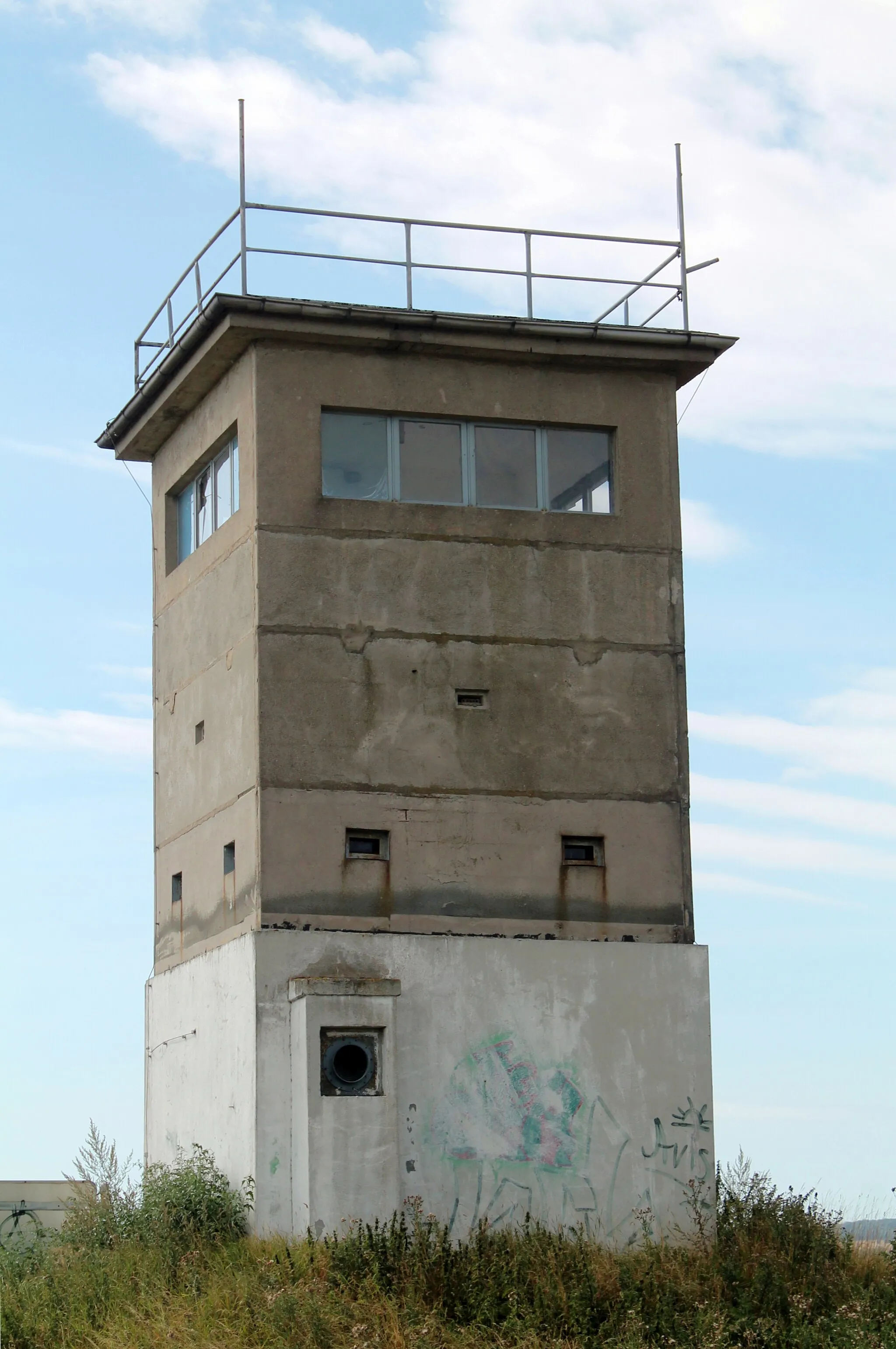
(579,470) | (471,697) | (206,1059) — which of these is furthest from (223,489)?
(206,1059)

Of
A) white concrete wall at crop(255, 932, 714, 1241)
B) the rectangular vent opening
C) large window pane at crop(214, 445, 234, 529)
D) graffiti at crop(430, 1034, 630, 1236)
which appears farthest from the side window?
graffiti at crop(430, 1034, 630, 1236)

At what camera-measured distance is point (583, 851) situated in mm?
20750

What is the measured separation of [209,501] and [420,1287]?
9.51 m

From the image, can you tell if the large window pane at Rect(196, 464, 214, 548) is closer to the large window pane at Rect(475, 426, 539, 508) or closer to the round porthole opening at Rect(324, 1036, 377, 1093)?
the large window pane at Rect(475, 426, 539, 508)

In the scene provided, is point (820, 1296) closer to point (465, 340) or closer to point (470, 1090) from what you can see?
point (470, 1090)

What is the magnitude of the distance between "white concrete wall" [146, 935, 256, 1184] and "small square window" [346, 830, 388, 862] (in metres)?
1.48

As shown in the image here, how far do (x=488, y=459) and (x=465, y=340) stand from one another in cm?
132

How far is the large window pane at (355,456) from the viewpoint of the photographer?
68.4 ft

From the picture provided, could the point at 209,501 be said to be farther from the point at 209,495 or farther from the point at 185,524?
the point at 185,524

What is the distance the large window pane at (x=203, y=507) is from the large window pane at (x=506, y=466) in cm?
321

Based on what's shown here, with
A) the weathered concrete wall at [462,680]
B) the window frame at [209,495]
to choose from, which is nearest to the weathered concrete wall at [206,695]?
the window frame at [209,495]

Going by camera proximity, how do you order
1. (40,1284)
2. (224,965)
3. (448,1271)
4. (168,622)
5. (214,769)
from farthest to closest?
(168,622) → (214,769) → (224,965) → (40,1284) → (448,1271)

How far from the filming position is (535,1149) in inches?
760

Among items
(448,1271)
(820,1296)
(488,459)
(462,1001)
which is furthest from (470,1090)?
(488,459)
